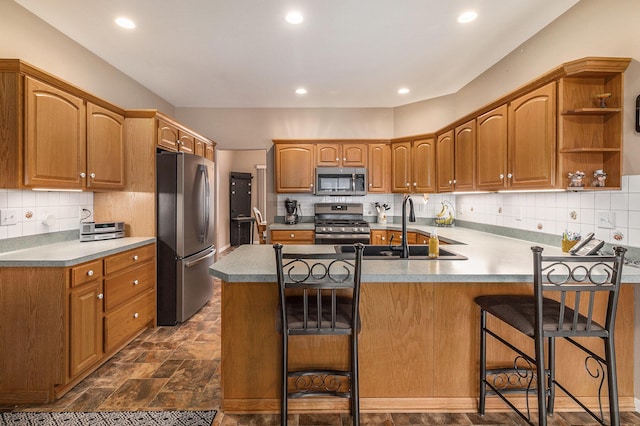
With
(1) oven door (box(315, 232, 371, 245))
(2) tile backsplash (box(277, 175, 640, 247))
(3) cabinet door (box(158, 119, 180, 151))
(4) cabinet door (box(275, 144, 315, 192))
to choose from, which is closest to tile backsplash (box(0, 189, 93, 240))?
(3) cabinet door (box(158, 119, 180, 151))

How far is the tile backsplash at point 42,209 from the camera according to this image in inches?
93.7

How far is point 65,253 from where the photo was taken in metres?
2.30

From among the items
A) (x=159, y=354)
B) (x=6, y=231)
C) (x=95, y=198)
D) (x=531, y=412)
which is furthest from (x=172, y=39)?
(x=531, y=412)

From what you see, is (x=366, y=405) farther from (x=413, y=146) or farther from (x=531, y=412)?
(x=413, y=146)

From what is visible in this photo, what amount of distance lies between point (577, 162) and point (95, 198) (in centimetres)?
409

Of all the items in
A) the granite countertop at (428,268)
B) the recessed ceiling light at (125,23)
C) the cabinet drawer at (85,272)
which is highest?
the recessed ceiling light at (125,23)

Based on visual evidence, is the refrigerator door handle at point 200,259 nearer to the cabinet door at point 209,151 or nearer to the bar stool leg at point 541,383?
the cabinet door at point 209,151

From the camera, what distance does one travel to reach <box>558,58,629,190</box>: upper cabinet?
2057 mm

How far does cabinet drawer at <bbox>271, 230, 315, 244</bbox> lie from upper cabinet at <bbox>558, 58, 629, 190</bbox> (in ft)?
9.91

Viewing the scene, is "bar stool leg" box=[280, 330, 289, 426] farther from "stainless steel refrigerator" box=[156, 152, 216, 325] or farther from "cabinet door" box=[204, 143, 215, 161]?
"cabinet door" box=[204, 143, 215, 161]

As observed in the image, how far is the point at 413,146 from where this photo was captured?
4.52 metres

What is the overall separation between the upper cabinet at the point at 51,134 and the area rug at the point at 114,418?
1.42 m

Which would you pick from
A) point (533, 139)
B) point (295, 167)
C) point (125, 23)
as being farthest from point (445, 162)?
point (125, 23)

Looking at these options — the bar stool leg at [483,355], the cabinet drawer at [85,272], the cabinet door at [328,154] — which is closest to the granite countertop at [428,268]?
the bar stool leg at [483,355]
